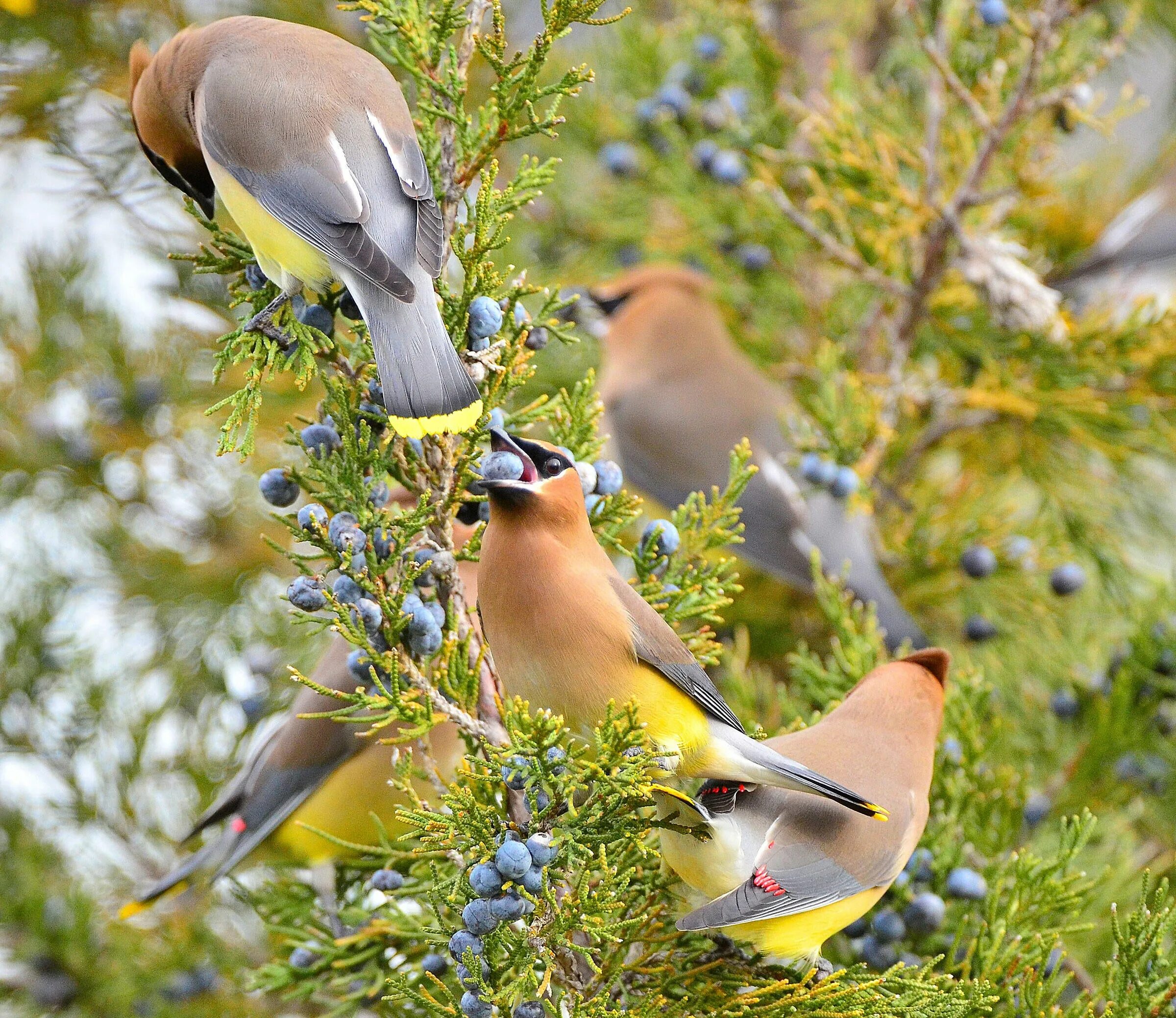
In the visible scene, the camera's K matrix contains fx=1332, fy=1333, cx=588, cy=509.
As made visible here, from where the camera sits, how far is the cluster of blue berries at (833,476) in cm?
272

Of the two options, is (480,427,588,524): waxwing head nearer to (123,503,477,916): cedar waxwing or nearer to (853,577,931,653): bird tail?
(123,503,477,916): cedar waxwing

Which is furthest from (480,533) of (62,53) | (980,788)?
(62,53)

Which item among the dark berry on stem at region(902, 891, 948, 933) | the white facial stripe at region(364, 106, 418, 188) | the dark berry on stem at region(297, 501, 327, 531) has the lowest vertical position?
→ the dark berry on stem at region(902, 891, 948, 933)

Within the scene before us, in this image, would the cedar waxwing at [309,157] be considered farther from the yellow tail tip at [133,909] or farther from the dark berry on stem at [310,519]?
the yellow tail tip at [133,909]

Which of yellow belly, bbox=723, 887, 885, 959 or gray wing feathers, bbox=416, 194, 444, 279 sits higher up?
gray wing feathers, bbox=416, 194, 444, 279

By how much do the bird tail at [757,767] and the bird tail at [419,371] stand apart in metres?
0.51

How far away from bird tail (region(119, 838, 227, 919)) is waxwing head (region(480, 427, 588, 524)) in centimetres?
124

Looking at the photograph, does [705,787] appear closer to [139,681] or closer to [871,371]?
[871,371]

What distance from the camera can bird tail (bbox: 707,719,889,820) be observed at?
166 cm

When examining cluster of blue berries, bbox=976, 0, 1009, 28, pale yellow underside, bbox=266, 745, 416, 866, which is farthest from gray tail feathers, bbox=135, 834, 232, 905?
cluster of blue berries, bbox=976, 0, 1009, 28

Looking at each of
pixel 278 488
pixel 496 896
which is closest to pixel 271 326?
pixel 278 488

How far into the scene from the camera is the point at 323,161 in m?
1.86

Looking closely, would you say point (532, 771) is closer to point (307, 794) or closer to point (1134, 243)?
point (307, 794)

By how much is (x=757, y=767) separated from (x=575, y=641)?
282 mm
